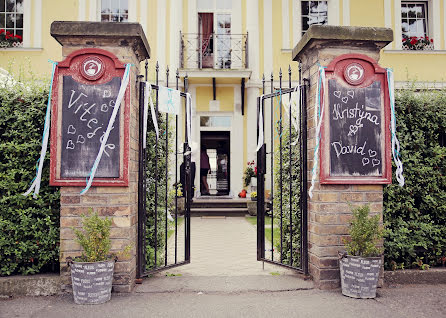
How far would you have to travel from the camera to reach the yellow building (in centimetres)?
1125

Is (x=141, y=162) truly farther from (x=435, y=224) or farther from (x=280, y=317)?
(x=435, y=224)

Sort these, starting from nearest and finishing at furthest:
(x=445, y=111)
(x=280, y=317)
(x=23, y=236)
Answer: (x=280, y=317) < (x=23, y=236) < (x=445, y=111)

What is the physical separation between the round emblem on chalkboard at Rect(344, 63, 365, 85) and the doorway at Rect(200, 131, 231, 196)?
28.6 feet

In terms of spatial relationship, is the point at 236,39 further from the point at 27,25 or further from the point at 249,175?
the point at 27,25

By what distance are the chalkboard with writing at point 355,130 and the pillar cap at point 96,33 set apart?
192 centimetres

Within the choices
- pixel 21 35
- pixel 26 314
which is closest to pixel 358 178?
pixel 26 314

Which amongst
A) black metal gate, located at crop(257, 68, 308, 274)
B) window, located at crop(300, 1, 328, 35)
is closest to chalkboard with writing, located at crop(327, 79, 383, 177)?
black metal gate, located at crop(257, 68, 308, 274)

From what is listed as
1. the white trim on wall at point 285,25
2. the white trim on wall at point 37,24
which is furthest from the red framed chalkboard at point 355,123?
the white trim on wall at point 37,24

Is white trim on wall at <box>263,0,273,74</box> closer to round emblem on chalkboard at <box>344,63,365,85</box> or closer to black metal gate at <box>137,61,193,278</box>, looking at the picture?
black metal gate at <box>137,61,193,278</box>

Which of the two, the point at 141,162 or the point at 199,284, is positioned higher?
the point at 141,162

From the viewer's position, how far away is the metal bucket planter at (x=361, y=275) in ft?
11.4

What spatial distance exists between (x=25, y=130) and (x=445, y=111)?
428 centimetres

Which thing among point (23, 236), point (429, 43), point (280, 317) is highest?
point (429, 43)

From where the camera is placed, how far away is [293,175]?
14.5 ft
